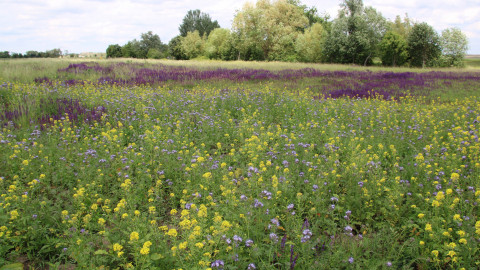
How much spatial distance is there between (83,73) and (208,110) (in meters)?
11.2

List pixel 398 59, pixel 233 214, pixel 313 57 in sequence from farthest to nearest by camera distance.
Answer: pixel 313 57 < pixel 398 59 < pixel 233 214

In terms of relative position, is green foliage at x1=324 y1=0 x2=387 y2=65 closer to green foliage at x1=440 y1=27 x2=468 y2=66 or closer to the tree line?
the tree line

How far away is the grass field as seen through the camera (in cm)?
288

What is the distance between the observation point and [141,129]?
6.98 meters

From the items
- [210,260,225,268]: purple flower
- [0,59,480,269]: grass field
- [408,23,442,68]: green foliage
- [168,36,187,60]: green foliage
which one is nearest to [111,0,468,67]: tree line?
[408,23,442,68]: green foliage

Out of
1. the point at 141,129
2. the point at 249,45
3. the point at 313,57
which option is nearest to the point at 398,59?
the point at 313,57

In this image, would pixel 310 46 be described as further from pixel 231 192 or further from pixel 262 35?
pixel 231 192

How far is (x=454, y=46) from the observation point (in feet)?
167

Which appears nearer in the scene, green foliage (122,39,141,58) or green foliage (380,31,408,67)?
green foliage (380,31,408,67)

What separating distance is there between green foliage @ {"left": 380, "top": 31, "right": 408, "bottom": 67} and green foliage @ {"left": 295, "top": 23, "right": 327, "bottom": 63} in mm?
9311

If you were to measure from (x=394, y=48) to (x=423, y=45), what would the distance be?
384cm

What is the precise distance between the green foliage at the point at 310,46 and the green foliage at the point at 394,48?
9311 mm

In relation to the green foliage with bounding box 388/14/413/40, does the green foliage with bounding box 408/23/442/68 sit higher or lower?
lower

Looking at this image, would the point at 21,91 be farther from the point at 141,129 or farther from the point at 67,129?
the point at 141,129
